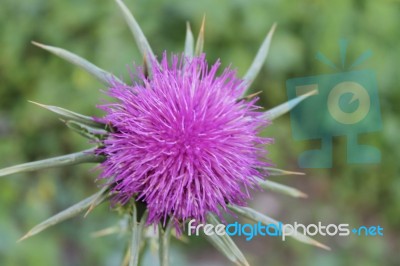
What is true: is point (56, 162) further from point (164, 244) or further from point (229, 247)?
point (229, 247)

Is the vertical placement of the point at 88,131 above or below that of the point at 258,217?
above

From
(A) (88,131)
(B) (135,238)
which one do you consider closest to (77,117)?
(A) (88,131)

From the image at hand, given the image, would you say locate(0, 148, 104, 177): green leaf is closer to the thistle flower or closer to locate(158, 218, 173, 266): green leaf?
the thistle flower

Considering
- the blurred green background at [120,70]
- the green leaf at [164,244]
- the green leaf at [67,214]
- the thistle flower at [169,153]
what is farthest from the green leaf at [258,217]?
the blurred green background at [120,70]

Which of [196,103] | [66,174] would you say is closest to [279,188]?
[196,103]

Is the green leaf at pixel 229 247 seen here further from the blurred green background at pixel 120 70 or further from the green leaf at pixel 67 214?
the blurred green background at pixel 120 70

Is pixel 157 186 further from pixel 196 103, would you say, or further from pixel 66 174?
pixel 66 174

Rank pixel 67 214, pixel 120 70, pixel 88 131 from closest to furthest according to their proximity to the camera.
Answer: pixel 67 214 → pixel 88 131 → pixel 120 70

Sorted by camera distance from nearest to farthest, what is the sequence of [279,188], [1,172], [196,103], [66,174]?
1. [1,172]
2. [196,103]
3. [279,188]
4. [66,174]
